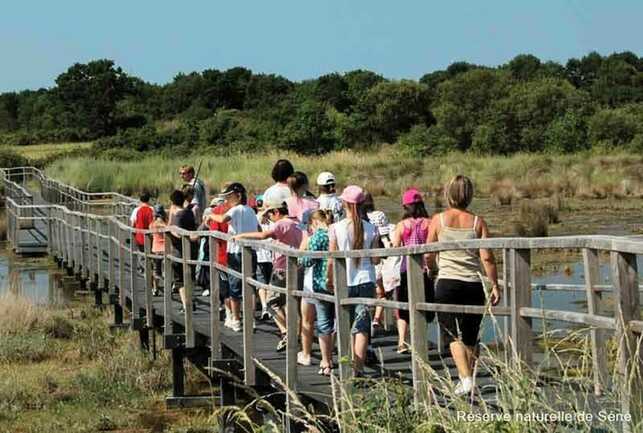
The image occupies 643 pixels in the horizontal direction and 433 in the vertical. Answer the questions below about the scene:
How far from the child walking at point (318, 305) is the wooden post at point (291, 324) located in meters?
0.10

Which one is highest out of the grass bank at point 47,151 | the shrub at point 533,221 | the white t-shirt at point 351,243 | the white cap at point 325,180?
the grass bank at point 47,151

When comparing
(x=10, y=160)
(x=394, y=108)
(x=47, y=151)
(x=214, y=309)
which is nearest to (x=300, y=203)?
(x=214, y=309)

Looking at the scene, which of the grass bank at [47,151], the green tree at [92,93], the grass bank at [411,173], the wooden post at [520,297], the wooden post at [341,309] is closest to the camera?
the wooden post at [520,297]

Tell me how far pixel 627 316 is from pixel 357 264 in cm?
316

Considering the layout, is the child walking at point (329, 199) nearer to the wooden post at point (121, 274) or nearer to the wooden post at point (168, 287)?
the wooden post at point (168, 287)

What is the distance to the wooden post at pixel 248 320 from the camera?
9.57 m

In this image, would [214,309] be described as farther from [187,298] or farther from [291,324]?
[291,324]

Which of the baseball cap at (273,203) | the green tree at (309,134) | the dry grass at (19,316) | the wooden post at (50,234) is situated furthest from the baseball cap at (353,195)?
the green tree at (309,134)

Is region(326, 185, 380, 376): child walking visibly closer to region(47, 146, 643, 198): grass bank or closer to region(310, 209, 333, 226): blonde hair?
region(310, 209, 333, 226): blonde hair

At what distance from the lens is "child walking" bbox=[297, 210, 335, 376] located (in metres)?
8.52

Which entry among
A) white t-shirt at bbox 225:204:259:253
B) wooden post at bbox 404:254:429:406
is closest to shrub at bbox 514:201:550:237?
white t-shirt at bbox 225:204:259:253

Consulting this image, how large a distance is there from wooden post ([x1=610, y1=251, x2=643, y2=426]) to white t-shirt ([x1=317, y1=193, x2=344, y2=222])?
15.9 feet

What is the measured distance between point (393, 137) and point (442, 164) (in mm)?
20253

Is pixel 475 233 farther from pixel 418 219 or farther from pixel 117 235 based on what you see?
pixel 117 235
